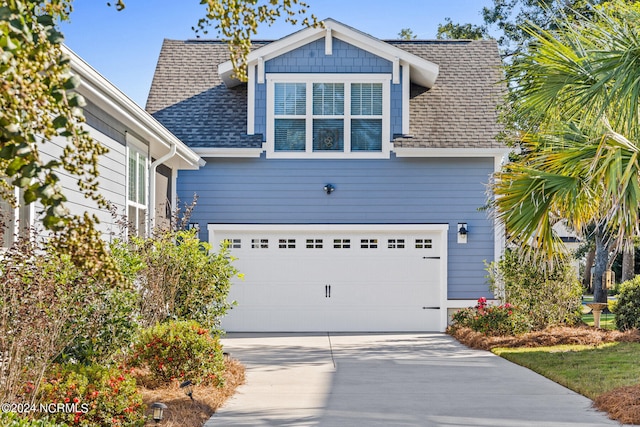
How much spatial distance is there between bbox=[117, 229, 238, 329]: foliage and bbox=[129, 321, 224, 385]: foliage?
45.3 inches

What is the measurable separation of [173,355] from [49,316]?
2.39 meters

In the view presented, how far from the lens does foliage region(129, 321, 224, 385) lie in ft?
28.8

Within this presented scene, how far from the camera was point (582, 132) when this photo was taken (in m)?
9.92

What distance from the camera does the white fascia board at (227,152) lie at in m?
16.6

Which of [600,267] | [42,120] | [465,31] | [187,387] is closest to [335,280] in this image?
[187,387]

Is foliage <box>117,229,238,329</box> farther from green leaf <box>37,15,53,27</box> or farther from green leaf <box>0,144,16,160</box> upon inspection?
green leaf <box>0,144,16,160</box>

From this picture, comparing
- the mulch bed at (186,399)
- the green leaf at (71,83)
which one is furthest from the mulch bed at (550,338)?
the green leaf at (71,83)

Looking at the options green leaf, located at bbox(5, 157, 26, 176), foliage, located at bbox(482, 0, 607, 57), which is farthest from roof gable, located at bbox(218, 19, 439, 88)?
green leaf, located at bbox(5, 157, 26, 176)

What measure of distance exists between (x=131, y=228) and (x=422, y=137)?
805 cm

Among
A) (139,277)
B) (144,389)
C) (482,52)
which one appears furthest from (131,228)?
(482,52)

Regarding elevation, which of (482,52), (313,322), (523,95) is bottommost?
(313,322)

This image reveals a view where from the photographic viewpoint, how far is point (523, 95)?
931 centimetres

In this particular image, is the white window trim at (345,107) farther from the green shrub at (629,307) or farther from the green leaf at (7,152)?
the green leaf at (7,152)

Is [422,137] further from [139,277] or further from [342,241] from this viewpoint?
[139,277]
